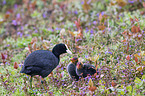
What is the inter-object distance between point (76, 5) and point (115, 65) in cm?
411

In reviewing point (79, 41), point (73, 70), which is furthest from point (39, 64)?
point (79, 41)

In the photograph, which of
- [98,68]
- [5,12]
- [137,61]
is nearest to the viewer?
[137,61]

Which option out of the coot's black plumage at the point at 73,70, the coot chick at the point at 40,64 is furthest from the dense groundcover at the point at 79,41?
the coot chick at the point at 40,64

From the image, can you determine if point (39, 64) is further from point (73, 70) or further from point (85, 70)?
point (85, 70)

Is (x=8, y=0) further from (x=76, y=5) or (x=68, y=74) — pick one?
(x=68, y=74)

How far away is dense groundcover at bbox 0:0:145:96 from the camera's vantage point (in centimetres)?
545

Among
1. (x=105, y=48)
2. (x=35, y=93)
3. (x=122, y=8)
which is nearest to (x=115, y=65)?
(x=105, y=48)

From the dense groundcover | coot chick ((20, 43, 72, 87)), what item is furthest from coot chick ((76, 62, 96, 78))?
coot chick ((20, 43, 72, 87))

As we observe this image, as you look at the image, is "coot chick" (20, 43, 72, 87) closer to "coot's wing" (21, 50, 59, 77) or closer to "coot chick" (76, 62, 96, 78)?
"coot's wing" (21, 50, 59, 77)

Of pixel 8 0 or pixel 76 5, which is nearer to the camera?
pixel 76 5

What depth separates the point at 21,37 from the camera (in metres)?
8.95

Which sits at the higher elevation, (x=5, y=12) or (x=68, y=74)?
(x=5, y=12)

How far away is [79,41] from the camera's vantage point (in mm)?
7395

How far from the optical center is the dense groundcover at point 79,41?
5.45 meters
